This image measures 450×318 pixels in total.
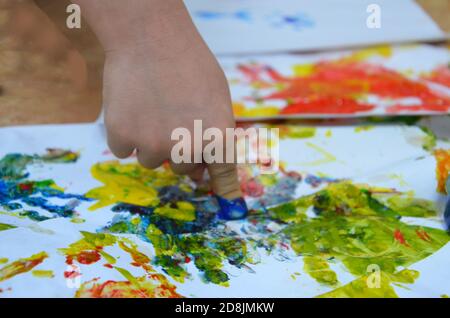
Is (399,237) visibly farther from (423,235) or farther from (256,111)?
(256,111)

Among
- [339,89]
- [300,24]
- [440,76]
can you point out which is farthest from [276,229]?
[300,24]

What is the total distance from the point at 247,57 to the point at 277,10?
18cm

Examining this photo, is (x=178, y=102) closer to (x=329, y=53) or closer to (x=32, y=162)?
(x=32, y=162)

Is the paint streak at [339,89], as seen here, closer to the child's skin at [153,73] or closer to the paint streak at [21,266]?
the child's skin at [153,73]

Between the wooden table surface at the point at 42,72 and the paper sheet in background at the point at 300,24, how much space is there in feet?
1.02

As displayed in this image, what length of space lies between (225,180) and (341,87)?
1.24 feet

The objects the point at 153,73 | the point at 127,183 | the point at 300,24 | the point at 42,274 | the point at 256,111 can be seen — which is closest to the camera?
the point at 42,274

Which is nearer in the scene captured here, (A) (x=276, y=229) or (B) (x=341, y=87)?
(A) (x=276, y=229)

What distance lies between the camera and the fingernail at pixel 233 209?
27.6 inches

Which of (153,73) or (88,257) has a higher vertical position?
(153,73)

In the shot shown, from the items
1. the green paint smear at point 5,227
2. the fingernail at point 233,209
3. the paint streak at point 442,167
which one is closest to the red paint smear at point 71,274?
the green paint smear at point 5,227

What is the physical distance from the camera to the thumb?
0.70m

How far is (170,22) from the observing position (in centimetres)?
63

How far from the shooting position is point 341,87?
1.00 m
